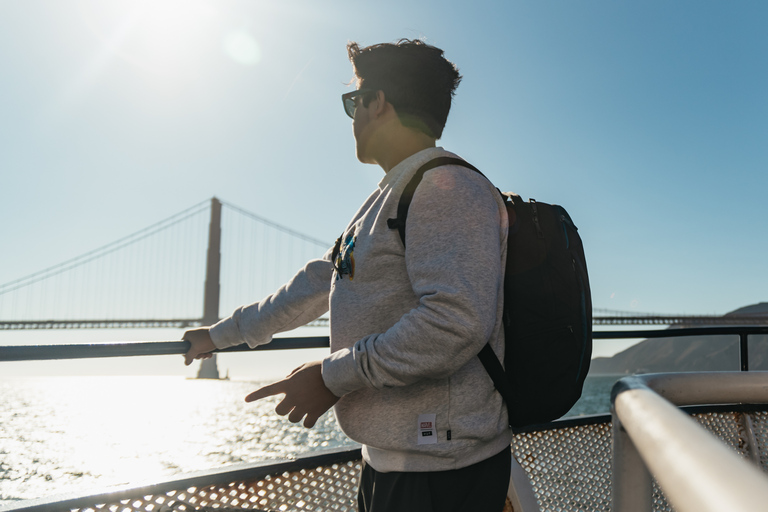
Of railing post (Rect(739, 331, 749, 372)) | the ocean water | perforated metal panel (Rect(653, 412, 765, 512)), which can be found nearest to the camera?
perforated metal panel (Rect(653, 412, 765, 512))

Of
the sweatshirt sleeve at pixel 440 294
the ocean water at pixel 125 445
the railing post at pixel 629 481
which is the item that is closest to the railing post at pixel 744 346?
the sweatshirt sleeve at pixel 440 294

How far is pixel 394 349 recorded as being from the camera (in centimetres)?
71

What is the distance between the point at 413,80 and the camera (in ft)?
3.06

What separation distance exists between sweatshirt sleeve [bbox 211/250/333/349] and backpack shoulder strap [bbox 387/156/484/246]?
15.1 inches

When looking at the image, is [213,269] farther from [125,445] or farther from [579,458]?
[579,458]

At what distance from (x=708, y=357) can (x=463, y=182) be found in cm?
8499

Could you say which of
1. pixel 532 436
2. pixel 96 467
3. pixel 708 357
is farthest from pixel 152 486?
pixel 708 357

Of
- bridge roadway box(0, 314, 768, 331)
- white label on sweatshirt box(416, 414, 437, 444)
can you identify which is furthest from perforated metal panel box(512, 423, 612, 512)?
bridge roadway box(0, 314, 768, 331)

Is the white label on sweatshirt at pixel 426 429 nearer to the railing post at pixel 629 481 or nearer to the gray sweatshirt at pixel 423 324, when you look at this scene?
the gray sweatshirt at pixel 423 324

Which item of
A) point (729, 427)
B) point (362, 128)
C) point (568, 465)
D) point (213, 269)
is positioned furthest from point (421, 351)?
point (213, 269)

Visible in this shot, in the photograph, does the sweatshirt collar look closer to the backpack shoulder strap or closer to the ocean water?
the backpack shoulder strap

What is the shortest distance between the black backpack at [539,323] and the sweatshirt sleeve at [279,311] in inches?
16.0

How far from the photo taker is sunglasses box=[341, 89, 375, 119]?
0.96 meters

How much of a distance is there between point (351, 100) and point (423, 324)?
1.56 feet
